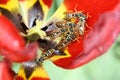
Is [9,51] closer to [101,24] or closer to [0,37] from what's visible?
[0,37]

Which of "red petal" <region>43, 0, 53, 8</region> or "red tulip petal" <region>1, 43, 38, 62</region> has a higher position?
"red petal" <region>43, 0, 53, 8</region>

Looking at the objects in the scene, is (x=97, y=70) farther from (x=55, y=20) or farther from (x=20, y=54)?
(x=20, y=54)

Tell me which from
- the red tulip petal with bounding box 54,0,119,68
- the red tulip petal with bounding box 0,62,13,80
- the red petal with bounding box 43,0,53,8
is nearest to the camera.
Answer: the red tulip petal with bounding box 0,62,13,80

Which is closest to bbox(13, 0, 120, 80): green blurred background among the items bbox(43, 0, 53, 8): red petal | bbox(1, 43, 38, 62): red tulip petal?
bbox(43, 0, 53, 8): red petal

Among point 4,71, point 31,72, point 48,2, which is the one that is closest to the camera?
point 4,71

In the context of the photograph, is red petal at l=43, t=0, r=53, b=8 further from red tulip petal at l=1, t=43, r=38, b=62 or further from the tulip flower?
red tulip petal at l=1, t=43, r=38, b=62

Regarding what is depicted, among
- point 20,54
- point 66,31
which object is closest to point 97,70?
point 66,31
